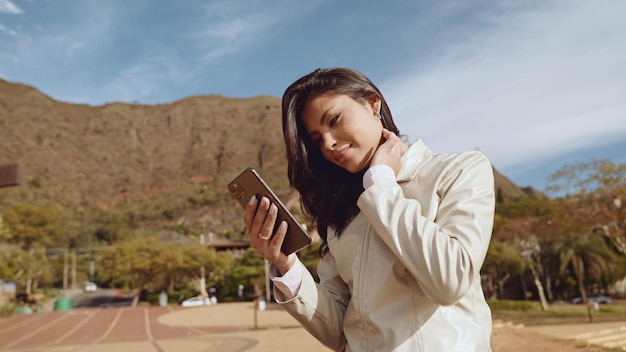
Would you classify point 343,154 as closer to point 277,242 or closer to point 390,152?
point 390,152

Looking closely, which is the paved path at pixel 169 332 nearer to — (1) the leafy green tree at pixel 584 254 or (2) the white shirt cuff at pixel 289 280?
(2) the white shirt cuff at pixel 289 280

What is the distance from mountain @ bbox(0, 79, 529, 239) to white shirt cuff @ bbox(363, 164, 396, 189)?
9770cm

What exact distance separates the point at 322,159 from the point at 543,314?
24.7m

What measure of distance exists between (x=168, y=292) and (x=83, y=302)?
7604mm

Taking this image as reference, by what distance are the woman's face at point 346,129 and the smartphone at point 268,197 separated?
0.21 meters

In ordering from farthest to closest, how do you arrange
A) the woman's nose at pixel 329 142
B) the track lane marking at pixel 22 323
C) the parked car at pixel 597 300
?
the parked car at pixel 597 300, the track lane marking at pixel 22 323, the woman's nose at pixel 329 142

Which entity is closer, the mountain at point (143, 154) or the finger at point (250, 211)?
the finger at point (250, 211)

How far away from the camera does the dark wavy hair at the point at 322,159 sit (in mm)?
1435

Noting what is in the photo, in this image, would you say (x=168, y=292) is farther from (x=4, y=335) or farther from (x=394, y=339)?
(x=394, y=339)

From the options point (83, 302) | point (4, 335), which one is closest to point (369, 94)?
point (4, 335)

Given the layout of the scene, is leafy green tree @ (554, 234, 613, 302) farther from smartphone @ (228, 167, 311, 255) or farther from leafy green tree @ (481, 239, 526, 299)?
smartphone @ (228, 167, 311, 255)

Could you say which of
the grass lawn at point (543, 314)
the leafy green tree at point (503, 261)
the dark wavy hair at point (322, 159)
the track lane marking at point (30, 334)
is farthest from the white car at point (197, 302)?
the dark wavy hair at point (322, 159)

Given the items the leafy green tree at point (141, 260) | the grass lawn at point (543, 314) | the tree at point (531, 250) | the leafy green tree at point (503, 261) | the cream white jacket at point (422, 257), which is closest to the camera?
the cream white jacket at point (422, 257)

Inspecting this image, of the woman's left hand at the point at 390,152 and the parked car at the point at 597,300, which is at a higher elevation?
the woman's left hand at the point at 390,152
